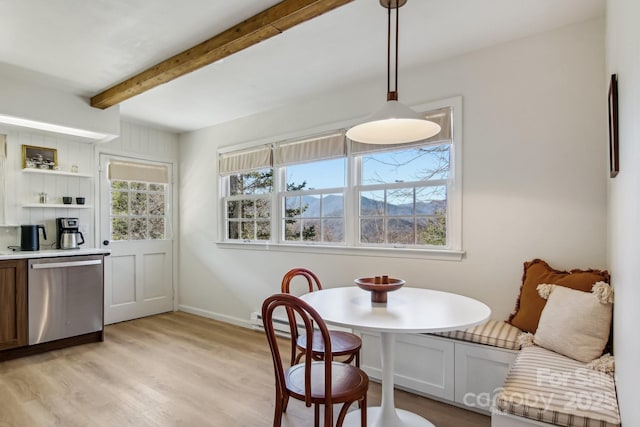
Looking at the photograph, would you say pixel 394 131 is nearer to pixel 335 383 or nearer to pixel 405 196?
pixel 405 196

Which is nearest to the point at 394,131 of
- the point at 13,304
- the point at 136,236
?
the point at 13,304

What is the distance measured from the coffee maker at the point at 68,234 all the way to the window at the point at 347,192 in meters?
1.63

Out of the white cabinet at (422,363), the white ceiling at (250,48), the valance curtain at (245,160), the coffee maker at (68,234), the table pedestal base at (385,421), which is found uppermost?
the white ceiling at (250,48)

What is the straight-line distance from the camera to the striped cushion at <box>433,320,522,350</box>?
7.35 feet

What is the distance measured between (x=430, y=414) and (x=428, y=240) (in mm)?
1323

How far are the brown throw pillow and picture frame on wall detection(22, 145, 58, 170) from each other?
4738 mm

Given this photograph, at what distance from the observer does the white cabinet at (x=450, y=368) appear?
2275mm

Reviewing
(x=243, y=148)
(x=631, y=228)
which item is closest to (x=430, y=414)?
(x=631, y=228)

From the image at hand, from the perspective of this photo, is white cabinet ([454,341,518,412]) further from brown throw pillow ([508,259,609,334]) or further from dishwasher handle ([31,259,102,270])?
dishwasher handle ([31,259,102,270])

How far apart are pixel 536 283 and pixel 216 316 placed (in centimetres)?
373

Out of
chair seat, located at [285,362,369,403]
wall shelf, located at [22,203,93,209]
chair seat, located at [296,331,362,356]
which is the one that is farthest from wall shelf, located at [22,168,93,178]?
chair seat, located at [285,362,369,403]

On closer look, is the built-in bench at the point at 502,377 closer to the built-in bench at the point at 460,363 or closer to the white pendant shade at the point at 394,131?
the built-in bench at the point at 460,363

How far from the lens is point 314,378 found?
1821 millimetres

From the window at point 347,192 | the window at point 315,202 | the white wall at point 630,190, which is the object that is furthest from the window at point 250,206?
the white wall at point 630,190
